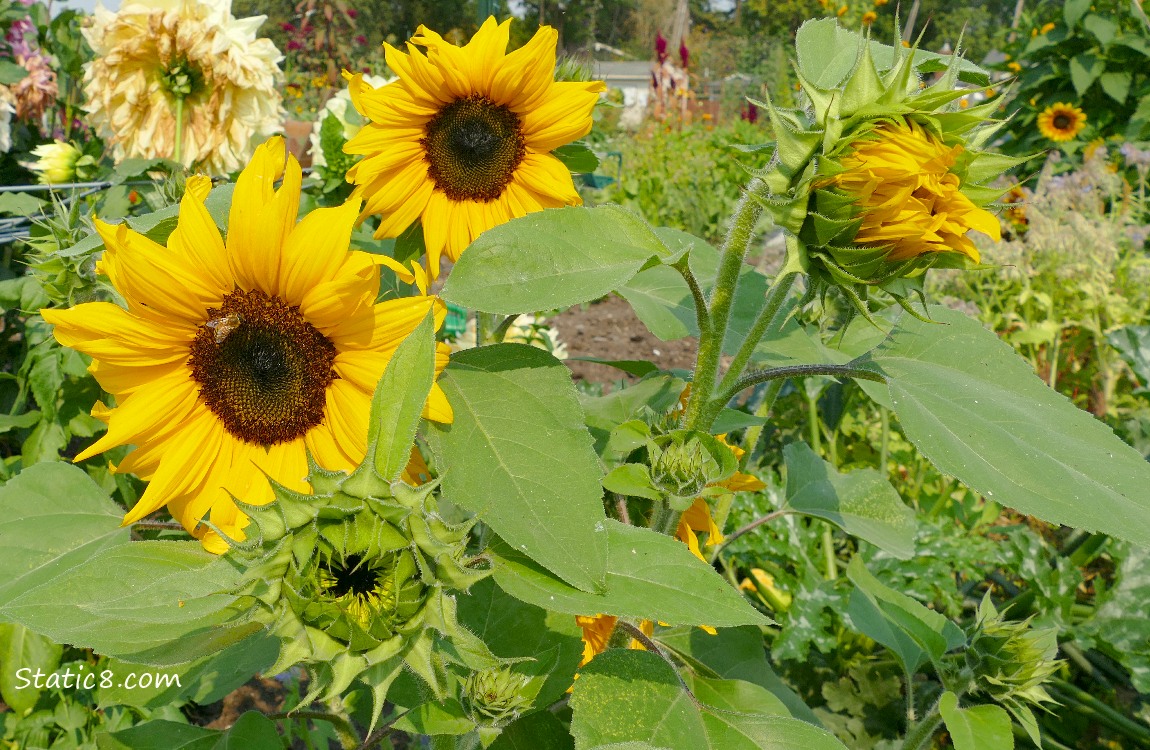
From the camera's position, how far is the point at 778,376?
2.75 ft

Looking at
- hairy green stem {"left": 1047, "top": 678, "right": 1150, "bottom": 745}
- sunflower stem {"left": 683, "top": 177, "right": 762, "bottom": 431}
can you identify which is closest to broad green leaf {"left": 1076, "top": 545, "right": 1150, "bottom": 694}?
hairy green stem {"left": 1047, "top": 678, "right": 1150, "bottom": 745}

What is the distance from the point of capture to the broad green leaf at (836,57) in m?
0.75

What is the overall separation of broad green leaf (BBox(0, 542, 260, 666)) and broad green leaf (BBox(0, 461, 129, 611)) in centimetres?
21

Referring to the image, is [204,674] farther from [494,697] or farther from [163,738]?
[494,697]

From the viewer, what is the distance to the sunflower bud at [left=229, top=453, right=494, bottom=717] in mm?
527

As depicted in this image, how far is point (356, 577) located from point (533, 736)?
41cm

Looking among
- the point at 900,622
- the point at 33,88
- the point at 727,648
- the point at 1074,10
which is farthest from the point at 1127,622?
the point at 1074,10

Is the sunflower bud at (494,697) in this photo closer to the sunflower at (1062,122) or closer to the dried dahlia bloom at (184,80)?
the dried dahlia bloom at (184,80)

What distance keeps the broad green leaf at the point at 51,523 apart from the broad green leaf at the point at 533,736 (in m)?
0.43

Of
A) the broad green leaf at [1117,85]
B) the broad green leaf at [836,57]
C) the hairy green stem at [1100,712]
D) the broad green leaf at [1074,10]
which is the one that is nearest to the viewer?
the broad green leaf at [836,57]

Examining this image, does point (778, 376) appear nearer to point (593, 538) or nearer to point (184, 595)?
point (593, 538)

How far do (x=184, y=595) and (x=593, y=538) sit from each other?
11.2 inches

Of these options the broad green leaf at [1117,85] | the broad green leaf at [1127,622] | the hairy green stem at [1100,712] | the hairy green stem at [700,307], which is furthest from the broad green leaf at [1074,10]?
the hairy green stem at [700,307]

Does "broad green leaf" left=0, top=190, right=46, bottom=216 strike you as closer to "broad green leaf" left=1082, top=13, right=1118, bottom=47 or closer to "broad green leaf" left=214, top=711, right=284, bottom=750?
"broad green leaf" left=214, top=711, right=284, bottom=750
